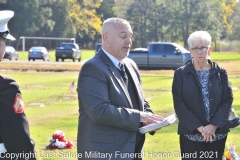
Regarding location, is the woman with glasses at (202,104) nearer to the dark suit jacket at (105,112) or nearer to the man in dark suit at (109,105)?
the man in dark suit at (109,105)

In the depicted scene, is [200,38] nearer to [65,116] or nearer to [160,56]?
[65,116]

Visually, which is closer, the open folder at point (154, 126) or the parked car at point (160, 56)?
the open folder at point (154, 126)

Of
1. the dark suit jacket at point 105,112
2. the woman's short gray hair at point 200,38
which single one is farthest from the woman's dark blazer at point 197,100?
the dark suit jacket at point 105,112

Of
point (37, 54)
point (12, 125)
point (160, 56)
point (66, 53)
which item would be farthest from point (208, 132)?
point (37, 54)

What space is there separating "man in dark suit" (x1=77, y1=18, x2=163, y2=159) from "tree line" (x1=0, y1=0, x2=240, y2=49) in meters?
71.5

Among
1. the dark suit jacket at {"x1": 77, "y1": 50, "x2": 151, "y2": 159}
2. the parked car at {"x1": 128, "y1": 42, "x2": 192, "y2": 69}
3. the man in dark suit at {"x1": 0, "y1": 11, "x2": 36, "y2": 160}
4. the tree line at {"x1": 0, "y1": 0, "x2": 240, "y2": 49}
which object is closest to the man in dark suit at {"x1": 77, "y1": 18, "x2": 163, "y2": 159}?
the dark suit jacket at {"x1": 77, "y1": 50, "x2": 151, "y2": 159}

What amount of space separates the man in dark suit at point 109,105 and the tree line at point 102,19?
235 feet

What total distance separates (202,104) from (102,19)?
302 feet

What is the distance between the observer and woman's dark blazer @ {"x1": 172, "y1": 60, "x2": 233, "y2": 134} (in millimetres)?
5434

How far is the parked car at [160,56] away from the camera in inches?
1371

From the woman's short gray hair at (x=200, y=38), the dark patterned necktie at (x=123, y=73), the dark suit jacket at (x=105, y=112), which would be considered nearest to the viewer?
the dark suit jacket at (x=105, y=112)

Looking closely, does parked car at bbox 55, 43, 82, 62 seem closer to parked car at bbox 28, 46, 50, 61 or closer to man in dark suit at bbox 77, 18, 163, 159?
parked car at bbox 28, 46, 50, 61

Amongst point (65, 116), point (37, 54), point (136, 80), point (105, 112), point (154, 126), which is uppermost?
point (136, 80)

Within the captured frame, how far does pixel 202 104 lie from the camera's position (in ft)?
17.9
